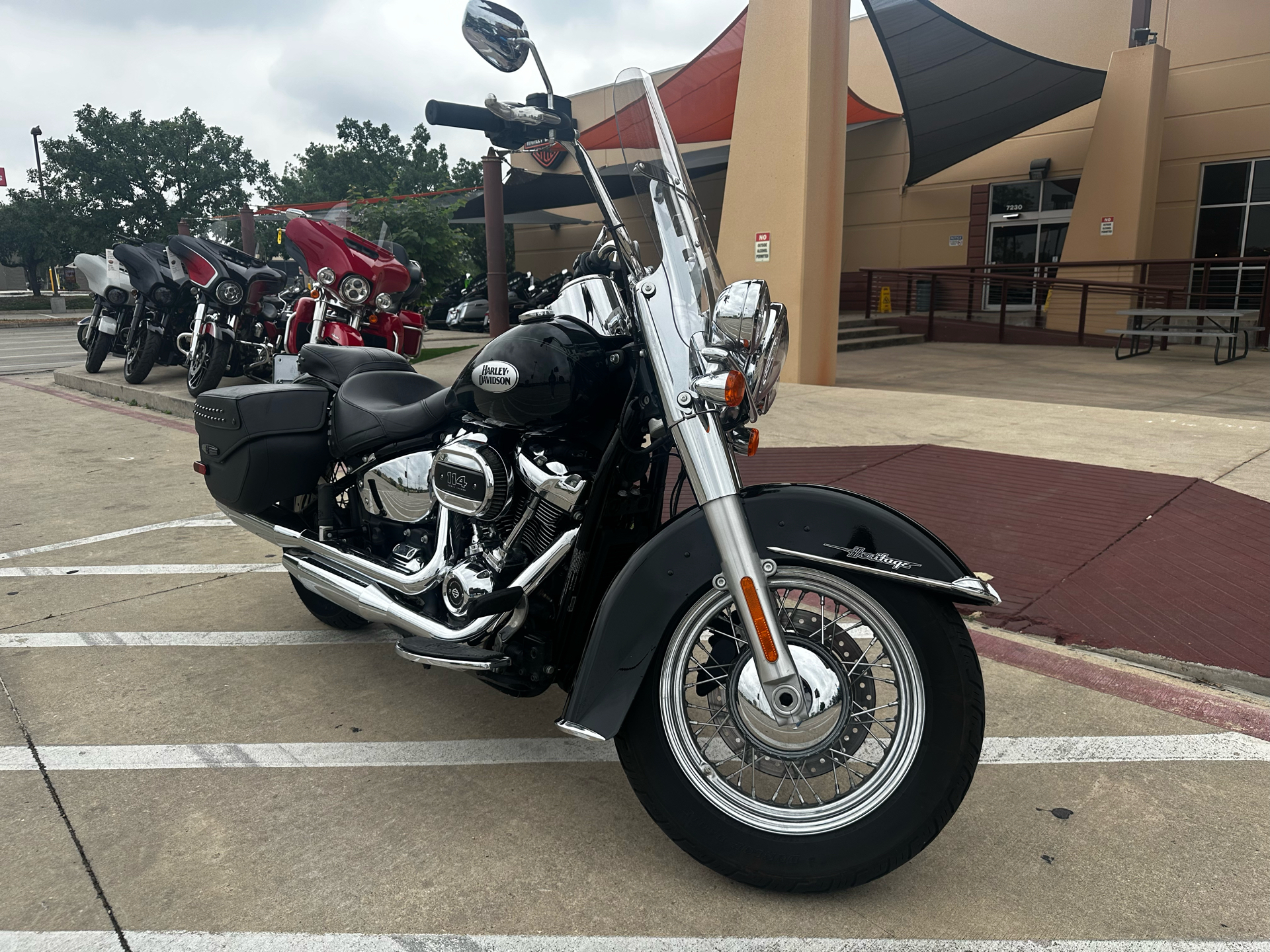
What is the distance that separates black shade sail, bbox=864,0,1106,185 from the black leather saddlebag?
44.0 ft

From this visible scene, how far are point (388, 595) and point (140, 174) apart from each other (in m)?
Result: 58.3

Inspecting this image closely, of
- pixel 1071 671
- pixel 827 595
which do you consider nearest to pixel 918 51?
pixel 1071 671

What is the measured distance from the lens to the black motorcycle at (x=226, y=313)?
9461 millimetres

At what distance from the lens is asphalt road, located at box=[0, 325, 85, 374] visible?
14813 millimetres

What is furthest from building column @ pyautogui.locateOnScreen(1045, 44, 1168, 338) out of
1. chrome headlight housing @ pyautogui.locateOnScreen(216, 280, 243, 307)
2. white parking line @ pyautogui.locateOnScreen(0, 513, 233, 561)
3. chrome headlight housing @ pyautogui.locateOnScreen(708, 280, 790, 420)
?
chrome headlight housing @ pyautogui.locateOnScreen(708, 280, 790, 420)

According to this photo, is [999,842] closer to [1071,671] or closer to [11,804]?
[1071,671]

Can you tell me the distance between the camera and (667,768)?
2.17 m

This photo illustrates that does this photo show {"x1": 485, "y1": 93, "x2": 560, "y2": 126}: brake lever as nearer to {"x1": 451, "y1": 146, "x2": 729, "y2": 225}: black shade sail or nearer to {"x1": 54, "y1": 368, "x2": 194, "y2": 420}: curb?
{"x1": 54, "y1": 368, "x2": 194, "y2": 420}: curb

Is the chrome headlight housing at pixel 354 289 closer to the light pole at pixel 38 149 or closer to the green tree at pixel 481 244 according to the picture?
the green tree at pixel 481 244

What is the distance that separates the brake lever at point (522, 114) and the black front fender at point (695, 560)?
1056 mm

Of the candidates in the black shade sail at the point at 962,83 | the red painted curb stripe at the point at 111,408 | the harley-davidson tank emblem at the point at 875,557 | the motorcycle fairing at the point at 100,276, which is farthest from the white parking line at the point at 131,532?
the black shade sail at the point at 962,83

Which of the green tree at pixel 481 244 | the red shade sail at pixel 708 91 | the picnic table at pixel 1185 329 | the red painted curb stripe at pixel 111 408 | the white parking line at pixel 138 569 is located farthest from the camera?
the green tree at pixel 481 244

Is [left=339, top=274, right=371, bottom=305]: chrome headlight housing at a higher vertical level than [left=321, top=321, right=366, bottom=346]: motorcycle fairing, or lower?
higher

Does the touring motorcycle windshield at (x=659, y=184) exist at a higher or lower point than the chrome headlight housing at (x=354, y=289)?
higher
